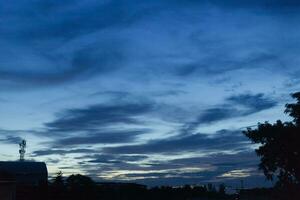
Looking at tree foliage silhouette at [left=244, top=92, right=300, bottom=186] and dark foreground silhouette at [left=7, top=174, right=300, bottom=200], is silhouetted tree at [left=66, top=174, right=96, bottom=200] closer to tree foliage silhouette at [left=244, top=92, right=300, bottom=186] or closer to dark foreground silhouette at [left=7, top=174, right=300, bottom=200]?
dark foreground silhouette at [left=7, top=174, right=300, bottom=200]

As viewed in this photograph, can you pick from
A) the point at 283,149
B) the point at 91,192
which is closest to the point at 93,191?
the point at 91,192

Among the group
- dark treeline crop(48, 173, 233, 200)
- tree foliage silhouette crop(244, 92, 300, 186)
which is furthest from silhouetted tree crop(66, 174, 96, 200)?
tree foliage silhouette crop(244, 92, 300, 186)

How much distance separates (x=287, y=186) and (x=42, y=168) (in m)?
37.4

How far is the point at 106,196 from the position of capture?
2184 inches

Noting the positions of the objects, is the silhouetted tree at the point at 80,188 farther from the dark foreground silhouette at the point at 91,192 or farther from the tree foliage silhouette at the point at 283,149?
the tree foliage silhouette at the point at 283,149

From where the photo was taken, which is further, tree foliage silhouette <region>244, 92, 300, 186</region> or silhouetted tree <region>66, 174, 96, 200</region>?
silhouetted tree <region>66, 174, 96, 200</region>

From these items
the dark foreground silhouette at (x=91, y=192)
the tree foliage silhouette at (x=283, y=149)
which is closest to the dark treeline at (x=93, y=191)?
the dark foreground silhouette at (x=91, y=192)

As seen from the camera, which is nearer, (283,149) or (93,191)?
(283,149)

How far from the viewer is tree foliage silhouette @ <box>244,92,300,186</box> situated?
133ft

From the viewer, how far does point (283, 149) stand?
1603 inches

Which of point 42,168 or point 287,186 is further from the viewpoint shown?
point 42,168

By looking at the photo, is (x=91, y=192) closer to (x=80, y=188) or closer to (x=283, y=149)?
(x=80, y=188)

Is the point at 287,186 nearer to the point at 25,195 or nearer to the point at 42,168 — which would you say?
the point at 25,195

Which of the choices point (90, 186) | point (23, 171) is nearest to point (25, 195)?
point (90, 186)
